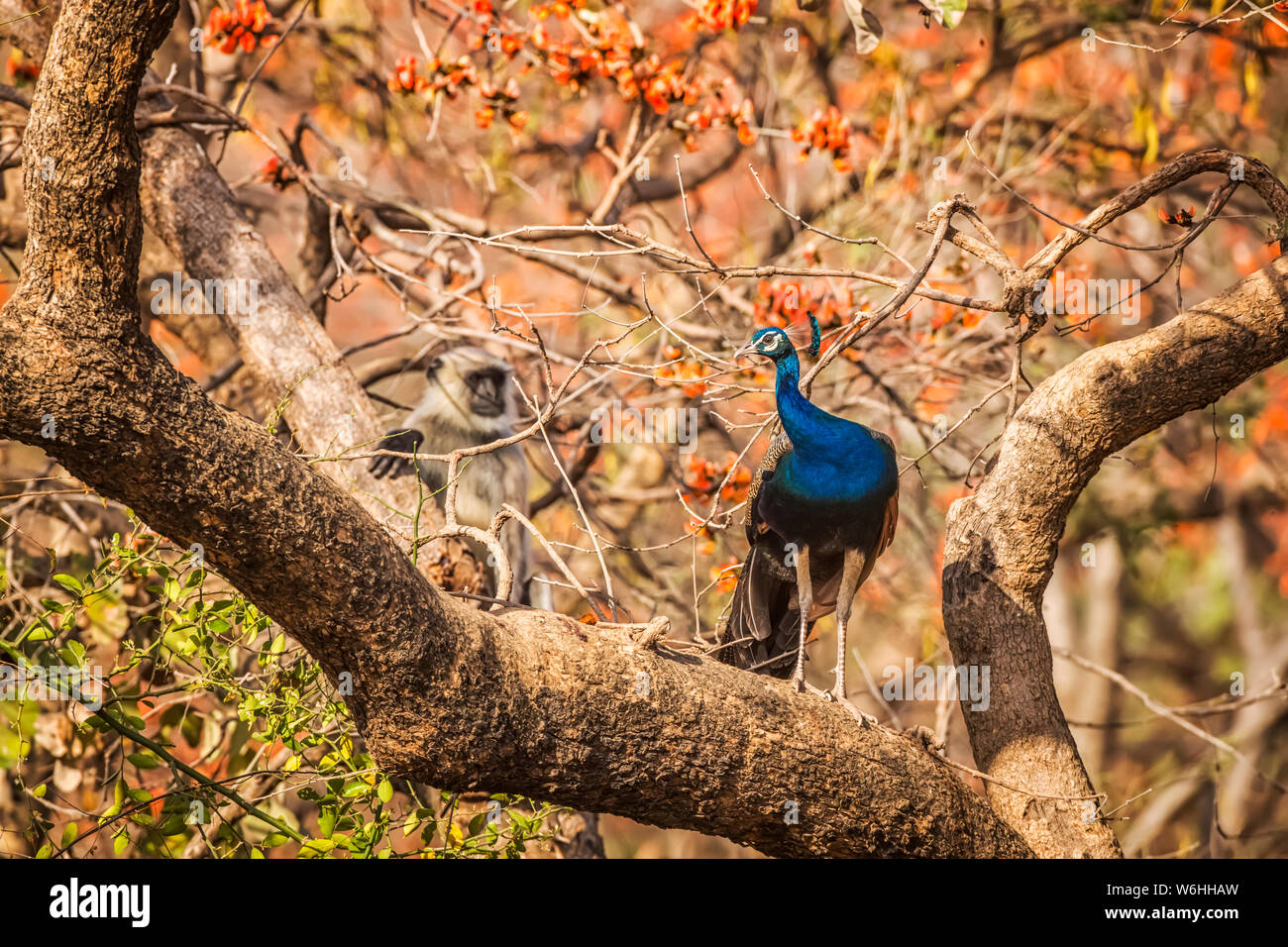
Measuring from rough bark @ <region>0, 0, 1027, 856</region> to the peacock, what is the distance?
38 centimetres

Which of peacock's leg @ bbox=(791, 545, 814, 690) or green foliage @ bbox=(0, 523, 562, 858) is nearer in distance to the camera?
green foliage @ bbox=(0, 523, 562, 858)

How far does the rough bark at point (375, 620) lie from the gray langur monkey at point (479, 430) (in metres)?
2.97

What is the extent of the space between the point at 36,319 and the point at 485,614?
1105mm

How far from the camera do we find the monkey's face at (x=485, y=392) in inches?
243

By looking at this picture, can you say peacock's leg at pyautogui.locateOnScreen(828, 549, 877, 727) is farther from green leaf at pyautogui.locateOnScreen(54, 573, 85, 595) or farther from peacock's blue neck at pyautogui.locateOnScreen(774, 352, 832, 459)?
green leaf at pyautogui.locateOnScreen(54, 573, 85, 595)

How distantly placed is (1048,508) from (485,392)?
11.3 ft

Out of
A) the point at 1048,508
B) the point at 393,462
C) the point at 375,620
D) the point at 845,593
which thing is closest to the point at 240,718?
the point at 375,620

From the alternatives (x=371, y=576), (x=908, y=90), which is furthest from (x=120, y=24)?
(x=908, y=90)

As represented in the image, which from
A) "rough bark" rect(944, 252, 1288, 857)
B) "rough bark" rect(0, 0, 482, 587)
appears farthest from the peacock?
"rough bark" rect(0, 0, 482, 587)

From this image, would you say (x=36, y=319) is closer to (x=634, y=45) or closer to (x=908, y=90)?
(x=634, y=45)

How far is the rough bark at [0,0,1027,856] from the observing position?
2.04 metres

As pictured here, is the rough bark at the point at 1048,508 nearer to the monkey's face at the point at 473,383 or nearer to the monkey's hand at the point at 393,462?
the monkey's hand at the point at 393,462

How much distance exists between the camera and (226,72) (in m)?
6.04

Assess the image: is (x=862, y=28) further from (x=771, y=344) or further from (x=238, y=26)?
(x=238, y=26)
